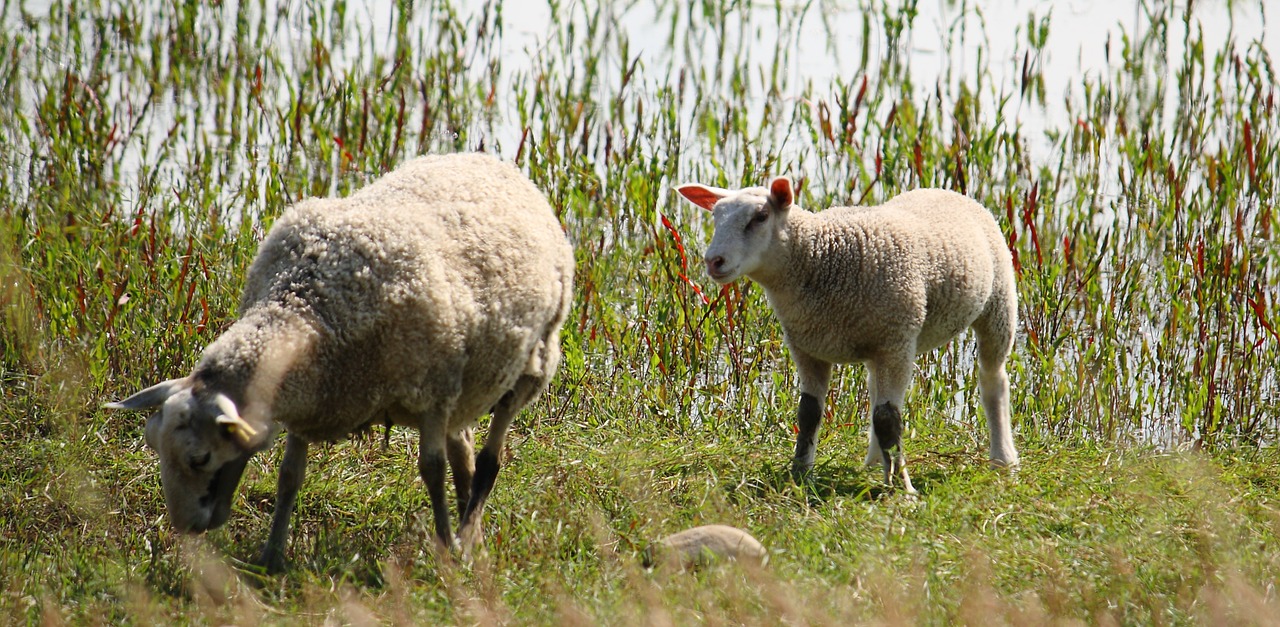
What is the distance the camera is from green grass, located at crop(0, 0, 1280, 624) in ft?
13.3

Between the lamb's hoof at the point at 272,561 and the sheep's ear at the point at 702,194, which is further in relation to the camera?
the sheep's ear at the point at 702,194

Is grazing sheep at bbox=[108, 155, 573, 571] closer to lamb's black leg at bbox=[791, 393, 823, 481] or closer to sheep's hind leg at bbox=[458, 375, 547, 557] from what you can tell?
sheep's hind leg at bbox=[458, 375, 547, 557]

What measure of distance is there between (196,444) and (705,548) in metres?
1.55

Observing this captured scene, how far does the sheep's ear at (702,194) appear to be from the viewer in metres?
5.34

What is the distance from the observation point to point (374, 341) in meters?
3.87

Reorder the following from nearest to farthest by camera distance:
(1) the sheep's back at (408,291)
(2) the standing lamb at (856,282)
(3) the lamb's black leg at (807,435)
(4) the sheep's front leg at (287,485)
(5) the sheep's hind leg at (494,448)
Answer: (1) the sheep's back at (408,291)
(4) the sheep's front leg at (287,485)
(5) the sheep's hind leg at (494,448)
(2) the standing lamb at (856,282)
(3) the lamb's black leg at (807,435)

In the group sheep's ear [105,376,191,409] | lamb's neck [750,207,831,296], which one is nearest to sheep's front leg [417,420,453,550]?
sheep's ear [105,376,191,409]

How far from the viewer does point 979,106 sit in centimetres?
681

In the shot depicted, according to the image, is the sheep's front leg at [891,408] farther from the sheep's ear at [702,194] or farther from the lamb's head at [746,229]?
the sheep's ear at [702,194]

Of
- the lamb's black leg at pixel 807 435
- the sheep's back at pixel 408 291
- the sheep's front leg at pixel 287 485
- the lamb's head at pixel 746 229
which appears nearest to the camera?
the sheep's back at pixel 408 291

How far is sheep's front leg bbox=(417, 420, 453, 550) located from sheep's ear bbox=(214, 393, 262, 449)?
0.66 meters

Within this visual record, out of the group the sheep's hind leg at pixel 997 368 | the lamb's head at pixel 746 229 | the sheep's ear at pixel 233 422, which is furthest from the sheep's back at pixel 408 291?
the sheep's hind leg at pixel 997 368

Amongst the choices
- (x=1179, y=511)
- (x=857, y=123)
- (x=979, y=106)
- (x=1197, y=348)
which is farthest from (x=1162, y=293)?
(x=1179, y=511)

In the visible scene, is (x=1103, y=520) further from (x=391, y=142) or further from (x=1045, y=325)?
(x=391, y=142)
